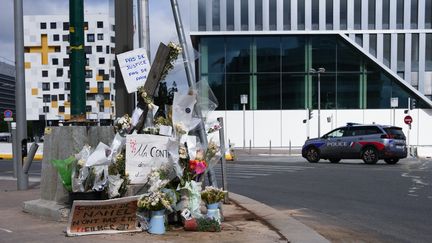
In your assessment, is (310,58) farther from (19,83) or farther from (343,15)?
(19,83)

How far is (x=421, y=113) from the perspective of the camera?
50.6m

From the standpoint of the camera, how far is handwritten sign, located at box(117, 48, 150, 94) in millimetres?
8477

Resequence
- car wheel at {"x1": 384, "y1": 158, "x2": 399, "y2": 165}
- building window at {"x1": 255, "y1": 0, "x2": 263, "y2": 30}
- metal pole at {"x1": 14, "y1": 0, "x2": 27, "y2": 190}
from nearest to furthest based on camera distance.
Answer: metal pole at {"x1": 14, "y1": 0, "x2": 27, "y2": 190}
car wheel at {"x1": 384, "y1": 158, "x2": 399, "y2": 165}
building window at {"x1": 255, "y1": 0, "x2": 263, "y2": 30}

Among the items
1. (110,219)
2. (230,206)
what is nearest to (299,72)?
(230,206)

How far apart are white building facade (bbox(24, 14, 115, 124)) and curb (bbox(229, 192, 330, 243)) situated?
98.3 metres

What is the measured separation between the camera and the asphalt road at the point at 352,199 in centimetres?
862

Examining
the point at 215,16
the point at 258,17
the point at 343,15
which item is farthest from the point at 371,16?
the point at 215,16

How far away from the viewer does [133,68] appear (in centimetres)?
849

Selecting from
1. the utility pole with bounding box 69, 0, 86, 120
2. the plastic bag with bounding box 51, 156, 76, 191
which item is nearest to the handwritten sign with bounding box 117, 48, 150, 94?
the utility pole with bounding box 69, 0, 86, 120

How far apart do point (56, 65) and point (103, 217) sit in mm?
108390

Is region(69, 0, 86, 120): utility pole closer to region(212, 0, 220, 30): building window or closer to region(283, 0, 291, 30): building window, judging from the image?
region(212, 0, 220, 30): building window

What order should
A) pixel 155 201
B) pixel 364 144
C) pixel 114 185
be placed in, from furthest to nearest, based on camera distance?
pixel 364 144
pixel 114 185
pixel 155 201

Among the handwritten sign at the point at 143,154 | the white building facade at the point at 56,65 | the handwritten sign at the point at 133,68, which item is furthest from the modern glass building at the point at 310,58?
the white building facade at the point at 56,65

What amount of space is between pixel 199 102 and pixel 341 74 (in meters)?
44.7
